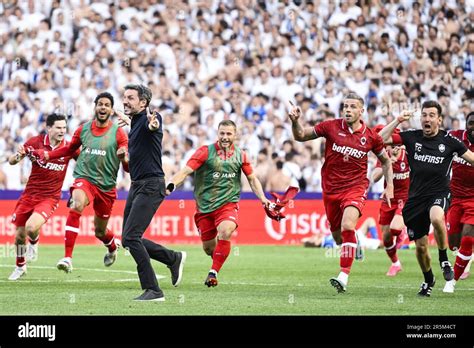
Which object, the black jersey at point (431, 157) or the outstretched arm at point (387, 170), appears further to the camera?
the outstretched arm at point (387, 170)

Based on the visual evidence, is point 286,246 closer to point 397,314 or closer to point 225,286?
point 225,286

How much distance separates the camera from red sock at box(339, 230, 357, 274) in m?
15.6

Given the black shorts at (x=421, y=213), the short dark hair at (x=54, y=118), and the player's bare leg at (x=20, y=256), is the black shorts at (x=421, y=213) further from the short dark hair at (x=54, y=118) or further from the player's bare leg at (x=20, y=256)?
the player's bare leg at (x=20, y=256)

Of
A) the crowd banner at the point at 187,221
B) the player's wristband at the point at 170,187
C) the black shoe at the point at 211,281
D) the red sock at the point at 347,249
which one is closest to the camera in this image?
the player's wristband at the point at 170,187

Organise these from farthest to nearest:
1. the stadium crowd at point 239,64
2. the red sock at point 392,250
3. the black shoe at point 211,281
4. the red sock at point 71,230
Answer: the stadium crowd at point 239,64, the red sock at point 392,250, the red sock at point 71,230, the black shoe at point 211,281

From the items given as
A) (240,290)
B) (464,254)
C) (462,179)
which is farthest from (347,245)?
(462,179)

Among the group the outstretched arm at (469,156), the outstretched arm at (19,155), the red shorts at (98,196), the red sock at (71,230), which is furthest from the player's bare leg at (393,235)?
the outstretched arm at (19,155)

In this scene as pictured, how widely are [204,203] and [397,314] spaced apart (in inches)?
192

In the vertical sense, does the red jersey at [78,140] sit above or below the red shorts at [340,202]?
above

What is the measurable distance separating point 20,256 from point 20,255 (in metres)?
0.02

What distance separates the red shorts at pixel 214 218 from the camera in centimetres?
1675
